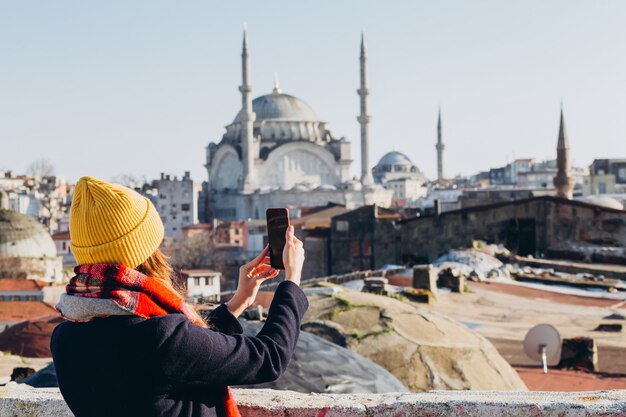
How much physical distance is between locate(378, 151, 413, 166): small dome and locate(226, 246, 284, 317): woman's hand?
3827 inches

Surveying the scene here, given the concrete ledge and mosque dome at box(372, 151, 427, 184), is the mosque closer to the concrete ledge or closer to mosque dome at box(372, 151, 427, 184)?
mosque dome at box(372, 151, 427, 184)

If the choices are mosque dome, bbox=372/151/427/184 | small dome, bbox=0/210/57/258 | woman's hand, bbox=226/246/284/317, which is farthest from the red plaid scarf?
mosque dome, bbox=372/151/427/184

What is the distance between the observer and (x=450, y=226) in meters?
24.0

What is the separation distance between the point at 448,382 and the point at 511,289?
9228 mm

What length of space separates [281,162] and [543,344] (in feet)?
179

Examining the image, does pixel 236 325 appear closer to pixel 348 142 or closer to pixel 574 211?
pixel 574 211

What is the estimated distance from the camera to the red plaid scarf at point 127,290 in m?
1.82

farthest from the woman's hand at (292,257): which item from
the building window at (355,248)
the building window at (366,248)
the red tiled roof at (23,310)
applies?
the building window at (355,248)

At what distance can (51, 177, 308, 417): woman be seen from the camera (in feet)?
5.90

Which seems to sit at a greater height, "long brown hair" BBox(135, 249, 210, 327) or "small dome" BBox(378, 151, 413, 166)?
"small dome" BBox(378, 151, 413, 166)

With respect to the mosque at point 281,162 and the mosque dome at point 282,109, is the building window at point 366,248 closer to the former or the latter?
the mosque at point 281,162

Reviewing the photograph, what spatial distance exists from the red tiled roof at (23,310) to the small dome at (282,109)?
4577 cm

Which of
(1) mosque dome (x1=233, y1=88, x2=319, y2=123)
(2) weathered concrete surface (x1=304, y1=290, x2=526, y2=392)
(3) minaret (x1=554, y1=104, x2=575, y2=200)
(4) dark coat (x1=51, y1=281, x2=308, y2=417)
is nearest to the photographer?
(4) dark coat (x1=51, y1=281, x2=308, y2=417)

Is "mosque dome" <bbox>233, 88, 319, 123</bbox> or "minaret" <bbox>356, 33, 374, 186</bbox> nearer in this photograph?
"minaret" <bbox>356, 33, 374, 186</bbox>
